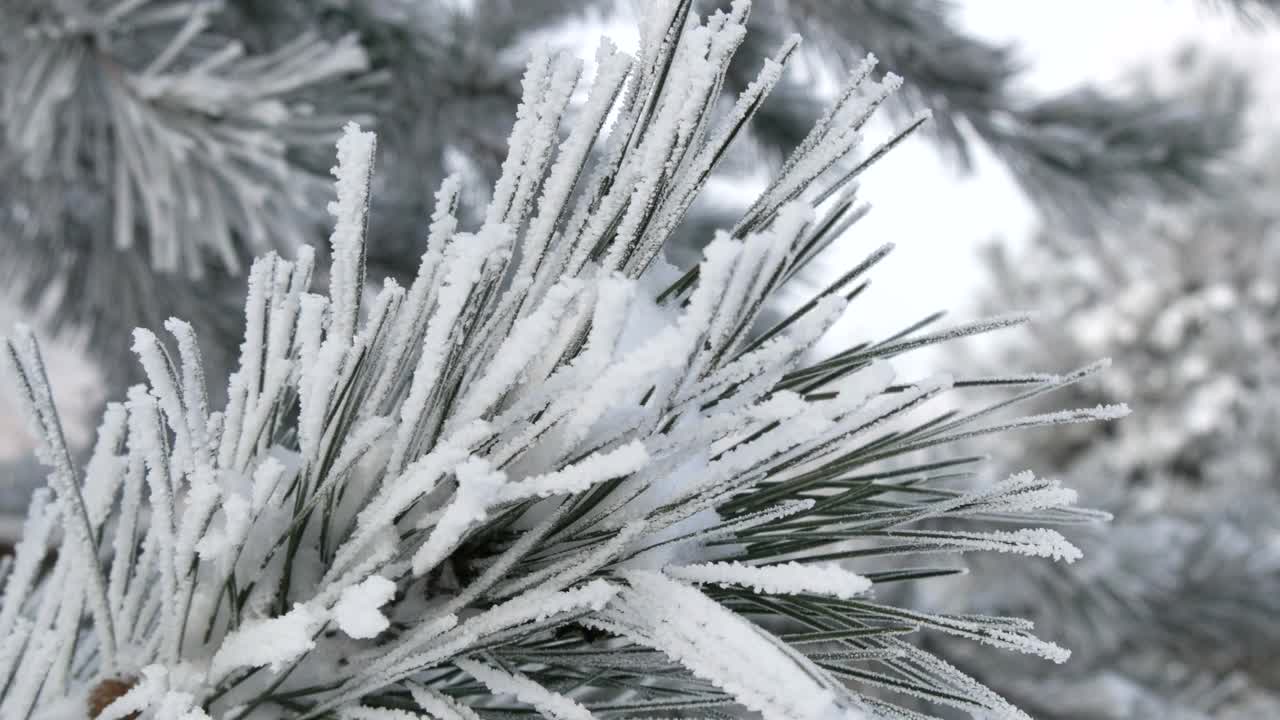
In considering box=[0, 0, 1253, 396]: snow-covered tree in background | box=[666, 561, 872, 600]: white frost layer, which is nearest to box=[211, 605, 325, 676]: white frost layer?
box=[666, 561, 872, 600]: white frost layer

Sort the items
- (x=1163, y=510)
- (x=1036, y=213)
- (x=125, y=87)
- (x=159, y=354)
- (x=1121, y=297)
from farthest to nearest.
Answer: (x=1121, y=297)
(x=1163, y=510)
(x=1036, y=213)
(x=125, y=87)
(x=159, y=354)

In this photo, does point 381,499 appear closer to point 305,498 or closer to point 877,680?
point 305,498

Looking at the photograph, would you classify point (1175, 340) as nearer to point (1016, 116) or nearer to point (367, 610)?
point (1016, 116)

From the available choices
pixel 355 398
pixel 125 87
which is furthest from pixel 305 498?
pixel 125 87

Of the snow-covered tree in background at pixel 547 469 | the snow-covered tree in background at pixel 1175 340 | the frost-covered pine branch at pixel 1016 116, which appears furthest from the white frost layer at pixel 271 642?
the snow-covered tree in background at pixel 1175 340

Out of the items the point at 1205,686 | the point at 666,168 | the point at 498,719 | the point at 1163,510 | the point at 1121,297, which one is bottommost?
the point at 498,719

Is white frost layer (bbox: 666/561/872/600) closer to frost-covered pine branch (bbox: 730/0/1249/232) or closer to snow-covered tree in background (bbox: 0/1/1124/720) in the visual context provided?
snow-covered tree in background (bbox: 0/1/1124/720)

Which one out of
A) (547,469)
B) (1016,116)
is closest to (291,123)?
(547,469)

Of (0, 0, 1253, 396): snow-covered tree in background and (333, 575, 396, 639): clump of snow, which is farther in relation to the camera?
(0, 0, 1253, 396): snow-covered tree in background
